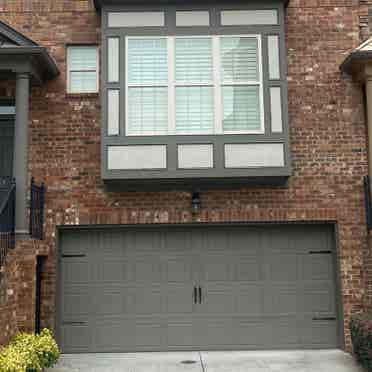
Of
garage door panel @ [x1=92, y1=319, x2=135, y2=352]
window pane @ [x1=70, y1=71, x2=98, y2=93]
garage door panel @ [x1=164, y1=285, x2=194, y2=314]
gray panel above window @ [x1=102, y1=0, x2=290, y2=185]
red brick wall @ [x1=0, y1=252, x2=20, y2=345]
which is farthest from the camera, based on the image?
window pane @ [x1=70, y1=71, x2=98, y2=93]

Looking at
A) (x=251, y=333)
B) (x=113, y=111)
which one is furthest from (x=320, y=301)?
(x=113, y=111)

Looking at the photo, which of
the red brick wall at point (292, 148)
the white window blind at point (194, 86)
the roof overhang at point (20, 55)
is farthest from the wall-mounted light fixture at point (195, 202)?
the roof overhang at point (20, 55)

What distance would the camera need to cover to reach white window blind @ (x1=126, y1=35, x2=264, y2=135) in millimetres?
9711

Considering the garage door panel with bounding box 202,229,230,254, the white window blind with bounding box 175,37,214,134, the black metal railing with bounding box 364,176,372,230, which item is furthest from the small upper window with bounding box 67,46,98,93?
the black metal railing with bounding box 364,176,372,230

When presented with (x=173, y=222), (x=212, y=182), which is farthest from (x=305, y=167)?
(x=173, y=222)

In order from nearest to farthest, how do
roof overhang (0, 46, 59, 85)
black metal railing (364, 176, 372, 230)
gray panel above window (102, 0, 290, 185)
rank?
roof overhang (0, 46, 59, 85)
gray panel above window (102, 0, 290, 185)
black metal railing (364, 176, 372, 230)

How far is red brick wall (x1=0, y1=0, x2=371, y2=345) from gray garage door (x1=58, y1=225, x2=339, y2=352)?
1.30 feet

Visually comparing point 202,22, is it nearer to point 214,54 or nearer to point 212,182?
point 214,54

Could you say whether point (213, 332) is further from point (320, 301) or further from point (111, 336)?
point (320, 301)

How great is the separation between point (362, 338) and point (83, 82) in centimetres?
672

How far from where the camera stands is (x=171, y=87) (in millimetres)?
9789

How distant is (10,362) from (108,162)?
385cm

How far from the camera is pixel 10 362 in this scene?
6.92 m

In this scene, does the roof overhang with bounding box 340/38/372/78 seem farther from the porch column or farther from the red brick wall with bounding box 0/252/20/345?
the red brick wall with bounding box 0/252/20/345
